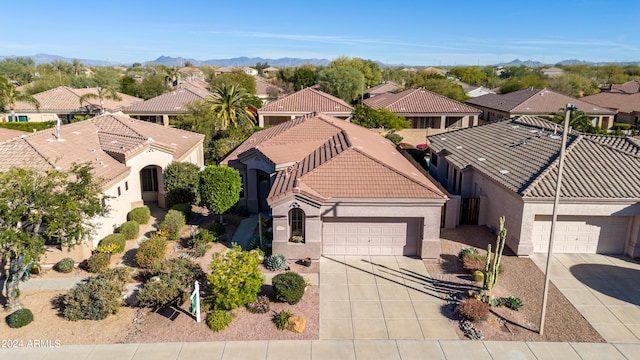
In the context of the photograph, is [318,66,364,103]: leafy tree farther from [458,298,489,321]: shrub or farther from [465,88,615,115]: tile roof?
[458,298,489,321]: shrub

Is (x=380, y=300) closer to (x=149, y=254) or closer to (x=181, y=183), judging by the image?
(x=149, y=254)

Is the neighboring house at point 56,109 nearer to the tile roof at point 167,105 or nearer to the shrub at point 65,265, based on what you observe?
the tile roof at point 167,105

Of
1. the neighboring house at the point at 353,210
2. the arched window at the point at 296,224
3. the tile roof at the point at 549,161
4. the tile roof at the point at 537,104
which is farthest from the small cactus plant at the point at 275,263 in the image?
the tile roof at the point at 537,104

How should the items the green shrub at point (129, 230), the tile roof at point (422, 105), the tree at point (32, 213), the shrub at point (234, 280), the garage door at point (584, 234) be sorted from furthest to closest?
1. the tile roof at point (422, 105)
2. the green shrub at point (129, 230)
3. the garage door at point (584, 234)
4. the shrub at point (234, 280)
5. the tree at point (32, 213)

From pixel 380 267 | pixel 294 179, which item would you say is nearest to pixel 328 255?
pixel 380 267

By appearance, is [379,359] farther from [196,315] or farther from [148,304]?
[148,304]

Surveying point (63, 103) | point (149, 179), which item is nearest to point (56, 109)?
point (63, 103)
